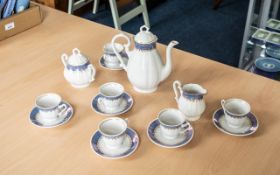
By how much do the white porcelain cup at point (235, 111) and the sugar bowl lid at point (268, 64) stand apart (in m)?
0.81

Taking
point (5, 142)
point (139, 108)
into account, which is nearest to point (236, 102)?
point (139, 108)

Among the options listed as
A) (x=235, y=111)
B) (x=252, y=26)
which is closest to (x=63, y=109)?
(x=235, y=111)

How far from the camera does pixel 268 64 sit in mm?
1761

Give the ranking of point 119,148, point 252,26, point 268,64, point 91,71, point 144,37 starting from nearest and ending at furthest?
point 119,148
point 144,37
point 91,71
point 268,64
point 252,26

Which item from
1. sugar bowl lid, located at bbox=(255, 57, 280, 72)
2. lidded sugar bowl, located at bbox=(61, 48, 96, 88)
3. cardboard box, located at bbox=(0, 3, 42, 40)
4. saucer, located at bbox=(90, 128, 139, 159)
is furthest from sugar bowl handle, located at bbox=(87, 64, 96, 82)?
sugar bowl lid, located at bbox=(255, 57, 280, 72)

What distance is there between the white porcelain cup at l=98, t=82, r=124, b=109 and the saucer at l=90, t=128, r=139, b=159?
103mm

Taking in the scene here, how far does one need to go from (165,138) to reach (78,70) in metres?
0.36

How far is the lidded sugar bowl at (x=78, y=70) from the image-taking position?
3.56ft

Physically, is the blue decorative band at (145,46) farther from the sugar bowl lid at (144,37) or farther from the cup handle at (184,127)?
the cup handle at (184,127)

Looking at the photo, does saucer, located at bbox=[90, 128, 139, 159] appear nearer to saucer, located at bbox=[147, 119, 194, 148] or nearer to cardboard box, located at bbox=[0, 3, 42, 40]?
saucer, located at bbox=[147, 119, 194, 148]

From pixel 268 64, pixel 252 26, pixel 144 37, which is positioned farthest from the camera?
pixel 252 26

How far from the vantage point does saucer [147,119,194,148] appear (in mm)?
902

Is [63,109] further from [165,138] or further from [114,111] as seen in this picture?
[165,138]

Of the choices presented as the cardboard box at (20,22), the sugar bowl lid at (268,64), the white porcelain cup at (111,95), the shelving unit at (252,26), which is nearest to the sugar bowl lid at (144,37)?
the white porcelain cup at (111,95)
